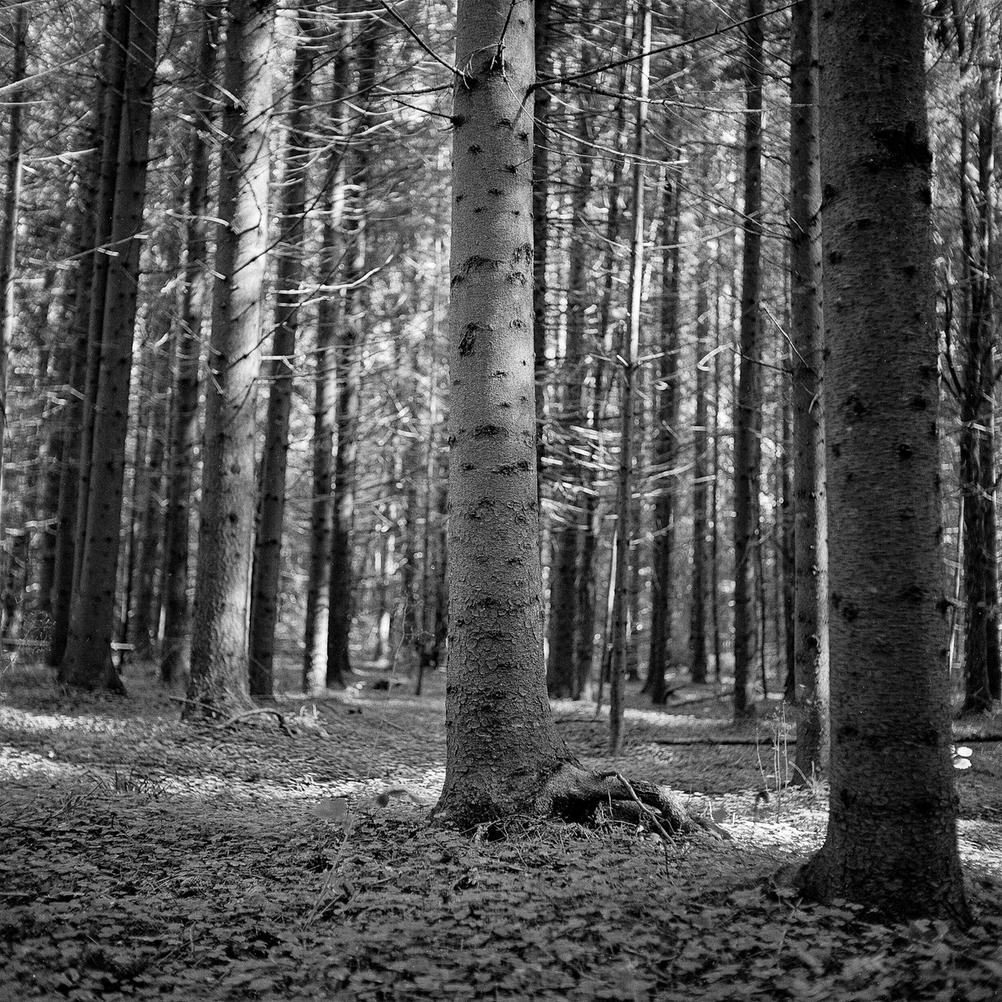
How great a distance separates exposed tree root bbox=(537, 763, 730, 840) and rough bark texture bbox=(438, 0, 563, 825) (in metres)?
0.09

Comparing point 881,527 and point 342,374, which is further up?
point 342,374

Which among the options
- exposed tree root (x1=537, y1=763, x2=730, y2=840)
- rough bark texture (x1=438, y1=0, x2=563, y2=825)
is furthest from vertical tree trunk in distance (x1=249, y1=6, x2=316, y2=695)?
exposed tree root (x1=537, y1=763, x2=730, y2=840)

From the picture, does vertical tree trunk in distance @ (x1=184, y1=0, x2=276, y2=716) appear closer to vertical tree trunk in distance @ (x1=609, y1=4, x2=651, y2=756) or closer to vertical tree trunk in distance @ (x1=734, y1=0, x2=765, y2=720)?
vertical tree trunk in distance @ (x1=609, y1=4, x2=651, y2=756)

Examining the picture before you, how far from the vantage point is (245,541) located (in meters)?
9.59

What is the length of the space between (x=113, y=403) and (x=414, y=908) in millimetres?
9412

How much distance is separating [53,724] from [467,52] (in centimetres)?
755

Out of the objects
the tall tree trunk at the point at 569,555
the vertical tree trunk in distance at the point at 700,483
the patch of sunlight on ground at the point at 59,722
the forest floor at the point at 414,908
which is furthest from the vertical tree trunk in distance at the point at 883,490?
the vertical tree trunk in distance at the point at 700,483

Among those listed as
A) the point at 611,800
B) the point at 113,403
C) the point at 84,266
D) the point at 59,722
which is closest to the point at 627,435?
the point at 611,800

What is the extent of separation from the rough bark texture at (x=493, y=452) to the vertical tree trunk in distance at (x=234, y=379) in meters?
4.53

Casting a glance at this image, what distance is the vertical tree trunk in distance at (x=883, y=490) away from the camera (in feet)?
11.1

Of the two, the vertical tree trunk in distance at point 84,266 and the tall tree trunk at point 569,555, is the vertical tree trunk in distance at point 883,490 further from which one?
the tall tree trunk at point 569,555

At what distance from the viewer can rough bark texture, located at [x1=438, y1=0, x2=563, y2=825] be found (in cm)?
480

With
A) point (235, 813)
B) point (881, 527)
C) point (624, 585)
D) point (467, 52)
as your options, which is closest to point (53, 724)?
point (235, 813)

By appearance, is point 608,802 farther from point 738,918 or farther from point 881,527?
point 881,527
